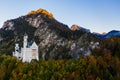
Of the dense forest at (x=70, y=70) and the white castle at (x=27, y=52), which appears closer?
the dense forest at (x=70, y=70)

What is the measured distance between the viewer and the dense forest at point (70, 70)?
365 ft

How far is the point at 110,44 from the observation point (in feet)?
429

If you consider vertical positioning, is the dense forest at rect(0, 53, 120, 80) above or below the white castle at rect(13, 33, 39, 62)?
below

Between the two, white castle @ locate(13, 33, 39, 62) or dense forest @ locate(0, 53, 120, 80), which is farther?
white castle @ locate(13, 33, 39, 62)

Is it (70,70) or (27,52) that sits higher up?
(27,52)

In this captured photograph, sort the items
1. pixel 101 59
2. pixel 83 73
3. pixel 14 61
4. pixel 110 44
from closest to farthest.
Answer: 1. pixel 83 73
2. pixel 101 59
3. pixel 110 44
4. pixel 14 61

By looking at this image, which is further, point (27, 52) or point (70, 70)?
point (27, 52)

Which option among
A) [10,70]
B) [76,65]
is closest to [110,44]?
[76,65]

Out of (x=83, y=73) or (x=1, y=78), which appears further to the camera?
(x=1, y=78)

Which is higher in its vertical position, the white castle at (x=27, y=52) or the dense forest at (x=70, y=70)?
the white castle at (x=27, y=52)

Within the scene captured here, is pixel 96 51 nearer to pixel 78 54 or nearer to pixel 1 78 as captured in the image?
pixel 1 78

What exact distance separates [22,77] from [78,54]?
69.8 metres

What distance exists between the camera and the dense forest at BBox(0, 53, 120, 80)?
11119 cm

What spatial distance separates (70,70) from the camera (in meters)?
120
